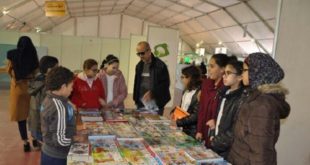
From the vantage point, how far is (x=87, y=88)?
320 cm

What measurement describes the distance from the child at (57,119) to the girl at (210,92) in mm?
1095

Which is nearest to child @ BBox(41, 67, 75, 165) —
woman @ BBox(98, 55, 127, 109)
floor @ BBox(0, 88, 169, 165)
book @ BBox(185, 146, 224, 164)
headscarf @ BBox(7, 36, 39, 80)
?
book @ BBox(185, 146, 224, 164)

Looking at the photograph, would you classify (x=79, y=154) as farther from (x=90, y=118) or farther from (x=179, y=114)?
(x=179, y=114)

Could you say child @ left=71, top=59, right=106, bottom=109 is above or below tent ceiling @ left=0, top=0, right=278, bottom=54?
below

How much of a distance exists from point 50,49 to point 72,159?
9168mm

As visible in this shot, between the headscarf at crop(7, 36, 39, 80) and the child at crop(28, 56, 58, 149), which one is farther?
the headscarf at crop(7, 36, 39, 80)

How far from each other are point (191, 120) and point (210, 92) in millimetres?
389

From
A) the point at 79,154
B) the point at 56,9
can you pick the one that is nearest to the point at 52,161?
the point at 79,154

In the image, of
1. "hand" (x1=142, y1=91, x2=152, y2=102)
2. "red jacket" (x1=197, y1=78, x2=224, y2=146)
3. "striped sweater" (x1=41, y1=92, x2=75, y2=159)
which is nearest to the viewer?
"striped sweater" (x1=41, y1=92, x2=75, y2=159)

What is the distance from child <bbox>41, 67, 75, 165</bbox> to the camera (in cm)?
201

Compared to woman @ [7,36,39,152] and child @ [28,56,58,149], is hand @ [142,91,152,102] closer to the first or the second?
child @ [28,56,58,149]

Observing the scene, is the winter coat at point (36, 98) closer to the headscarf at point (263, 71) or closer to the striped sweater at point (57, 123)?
the striped sweater at point (57, 123)

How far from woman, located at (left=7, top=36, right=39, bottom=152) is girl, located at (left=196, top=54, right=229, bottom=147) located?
7.89 ft

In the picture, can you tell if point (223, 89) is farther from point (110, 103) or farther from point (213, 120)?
Answer: point (110, 103)
